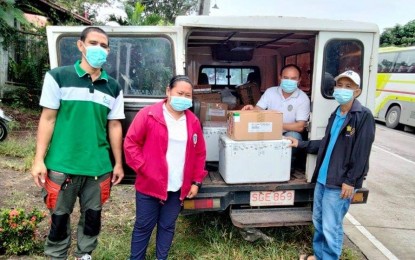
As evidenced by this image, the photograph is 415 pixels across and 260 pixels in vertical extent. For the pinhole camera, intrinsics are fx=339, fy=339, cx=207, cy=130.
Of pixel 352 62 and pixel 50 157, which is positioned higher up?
pixel 352 62

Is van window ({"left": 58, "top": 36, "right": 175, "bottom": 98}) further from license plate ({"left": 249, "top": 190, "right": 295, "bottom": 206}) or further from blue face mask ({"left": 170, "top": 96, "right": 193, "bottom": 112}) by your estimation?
license plate ({"left": 249, "top": 190, "right": 295, "bottom": 206})

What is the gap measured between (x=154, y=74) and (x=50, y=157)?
51.6 inches

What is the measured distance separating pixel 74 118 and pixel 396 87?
→ 13.4 meters

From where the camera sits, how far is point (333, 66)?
3455 mm

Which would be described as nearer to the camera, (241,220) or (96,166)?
(96,166)

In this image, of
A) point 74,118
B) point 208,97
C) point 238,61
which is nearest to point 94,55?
point 74,118

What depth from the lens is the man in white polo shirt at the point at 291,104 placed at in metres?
3.72

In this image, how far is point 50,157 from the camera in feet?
8.60

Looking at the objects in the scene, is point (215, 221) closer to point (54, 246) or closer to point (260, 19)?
point (54, 246)

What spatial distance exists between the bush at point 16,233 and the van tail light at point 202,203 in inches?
58.7

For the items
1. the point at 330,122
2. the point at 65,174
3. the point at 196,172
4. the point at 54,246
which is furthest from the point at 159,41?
the point at 54,246

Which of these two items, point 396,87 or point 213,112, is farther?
point 396,87

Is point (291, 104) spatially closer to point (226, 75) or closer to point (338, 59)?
point (338, 59)

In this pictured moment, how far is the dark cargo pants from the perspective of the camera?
2.62m
